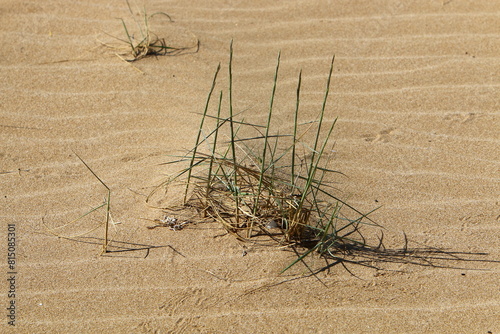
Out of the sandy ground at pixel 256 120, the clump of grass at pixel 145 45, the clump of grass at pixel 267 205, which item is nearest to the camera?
the sandy ground at pixel 256 120

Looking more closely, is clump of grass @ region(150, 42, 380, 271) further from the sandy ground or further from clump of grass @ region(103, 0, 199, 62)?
clump of grass @ region(103, 0, 199, 62)

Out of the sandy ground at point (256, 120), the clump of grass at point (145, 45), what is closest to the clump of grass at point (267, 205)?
the sandy ground at point (256, 120)

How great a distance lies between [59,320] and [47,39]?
7.00 ft

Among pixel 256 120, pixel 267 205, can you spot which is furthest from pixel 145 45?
pixel 267 205

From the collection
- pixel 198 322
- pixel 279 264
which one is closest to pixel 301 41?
pixel 279 264

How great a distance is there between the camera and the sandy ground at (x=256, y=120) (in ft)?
7.29

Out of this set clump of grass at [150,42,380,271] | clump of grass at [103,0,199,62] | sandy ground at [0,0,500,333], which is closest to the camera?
sandy ground at [0,0,500,333]

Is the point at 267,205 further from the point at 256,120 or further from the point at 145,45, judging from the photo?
the point at 145,45

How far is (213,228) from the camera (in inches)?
101

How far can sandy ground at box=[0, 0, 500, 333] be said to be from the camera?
2.22 meters

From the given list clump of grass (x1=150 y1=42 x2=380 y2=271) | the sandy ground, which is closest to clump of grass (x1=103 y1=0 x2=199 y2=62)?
the sandy ground

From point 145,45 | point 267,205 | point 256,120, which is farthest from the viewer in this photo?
point 145,45

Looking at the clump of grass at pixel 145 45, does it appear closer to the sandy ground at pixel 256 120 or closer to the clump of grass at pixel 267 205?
the sandy ground at pixel 256 120

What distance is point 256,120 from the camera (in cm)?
316
